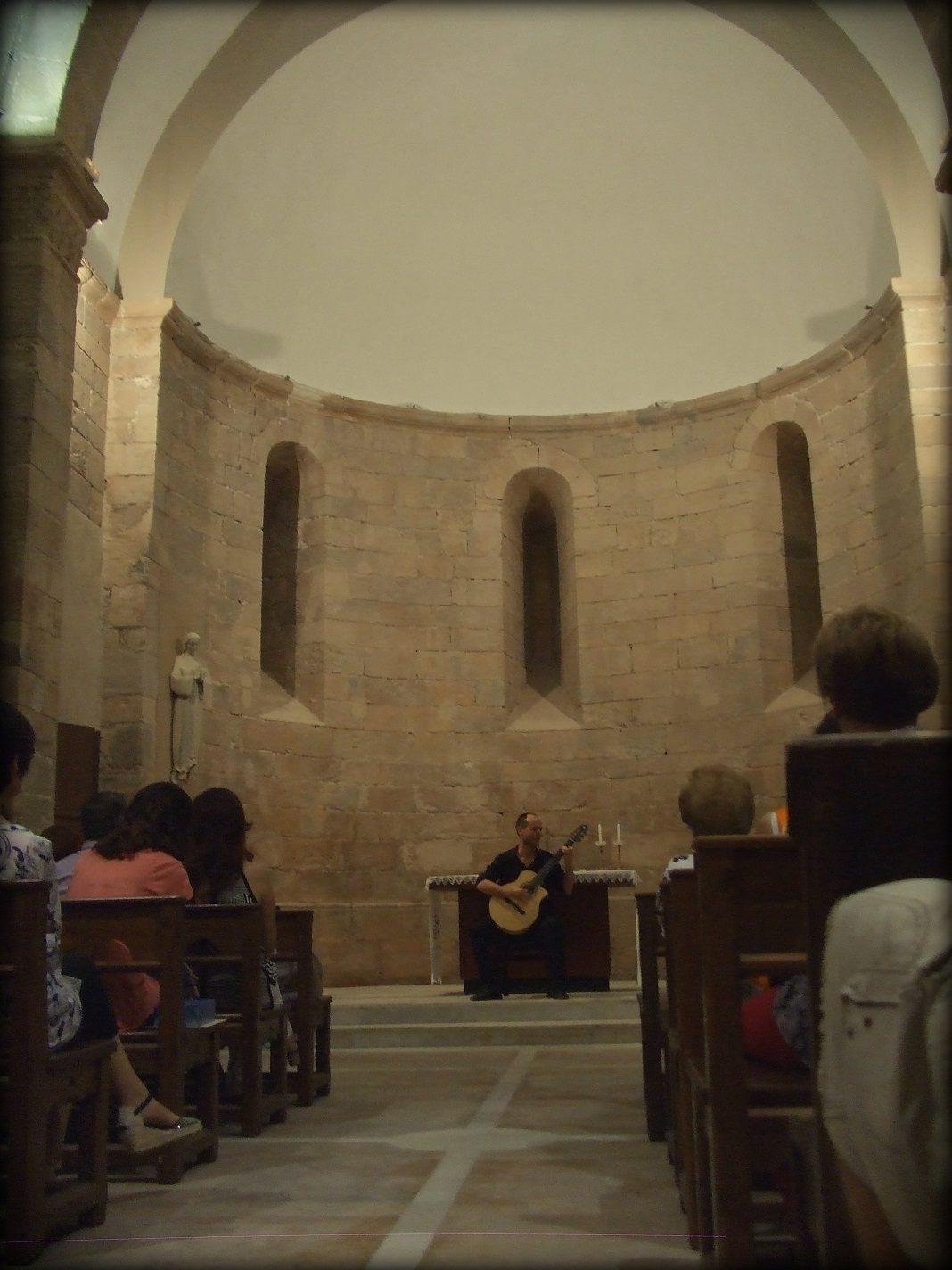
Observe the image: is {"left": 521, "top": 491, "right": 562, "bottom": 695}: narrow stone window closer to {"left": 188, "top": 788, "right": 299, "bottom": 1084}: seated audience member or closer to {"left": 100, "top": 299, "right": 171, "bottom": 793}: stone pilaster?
{"left": 100, "top": 299, "right": 171, "bottom": 793}: stone pilaster

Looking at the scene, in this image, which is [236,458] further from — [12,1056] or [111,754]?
[12,1056]

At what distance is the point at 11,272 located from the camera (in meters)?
7.07

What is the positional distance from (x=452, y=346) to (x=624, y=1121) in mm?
9433

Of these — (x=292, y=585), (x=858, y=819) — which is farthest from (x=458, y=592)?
(x=858, y=819)

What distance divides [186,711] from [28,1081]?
23.4ft

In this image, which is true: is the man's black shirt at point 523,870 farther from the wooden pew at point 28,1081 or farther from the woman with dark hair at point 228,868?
the wooden pew at point 28,1081

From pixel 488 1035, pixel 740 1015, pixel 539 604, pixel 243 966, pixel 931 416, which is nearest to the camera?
pixel 740 1015

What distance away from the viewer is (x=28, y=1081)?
8.54ft

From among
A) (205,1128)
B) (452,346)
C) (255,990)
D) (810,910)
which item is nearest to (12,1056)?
(205,1128)

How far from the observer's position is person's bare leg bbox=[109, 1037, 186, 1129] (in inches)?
130

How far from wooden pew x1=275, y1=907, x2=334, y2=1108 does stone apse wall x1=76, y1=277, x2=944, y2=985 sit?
16.7 feet

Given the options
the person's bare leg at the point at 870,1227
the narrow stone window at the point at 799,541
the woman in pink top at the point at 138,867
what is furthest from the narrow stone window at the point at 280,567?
the person's bare leg at the point at 870,1227

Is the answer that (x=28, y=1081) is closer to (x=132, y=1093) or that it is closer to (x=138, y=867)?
(x=132, y=1093)

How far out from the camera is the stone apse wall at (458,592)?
1025 cm
